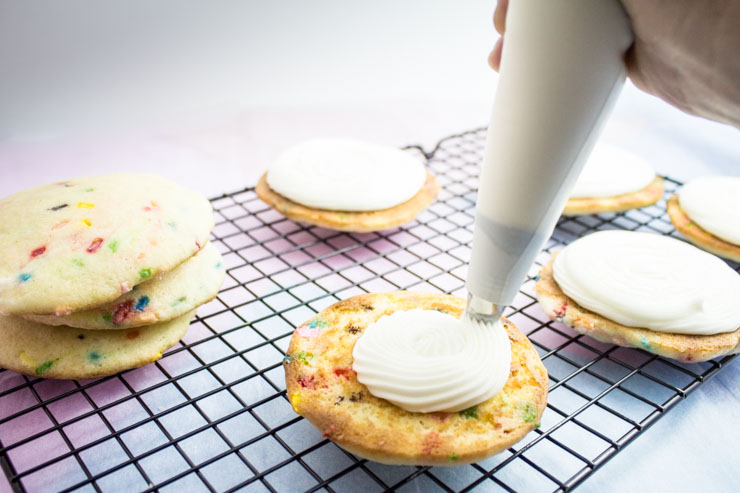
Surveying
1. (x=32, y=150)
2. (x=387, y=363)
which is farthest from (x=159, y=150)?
(x=387, y=363)

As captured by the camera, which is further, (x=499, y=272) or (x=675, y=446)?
(x=675, y=446)

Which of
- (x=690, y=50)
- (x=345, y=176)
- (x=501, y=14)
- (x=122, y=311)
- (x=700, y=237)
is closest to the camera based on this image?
(x=690, y=50)

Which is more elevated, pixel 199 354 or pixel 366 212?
pixel 366 212

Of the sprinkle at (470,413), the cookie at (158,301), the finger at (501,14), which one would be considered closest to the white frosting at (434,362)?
the sprinkle at (470,413)

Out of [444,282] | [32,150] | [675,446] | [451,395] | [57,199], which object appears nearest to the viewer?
[451,395]

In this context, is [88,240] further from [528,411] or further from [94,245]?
[528,411]

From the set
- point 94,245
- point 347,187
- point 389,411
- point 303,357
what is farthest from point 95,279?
point 347,187

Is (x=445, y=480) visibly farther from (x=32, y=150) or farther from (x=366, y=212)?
(x=32, y=150)
